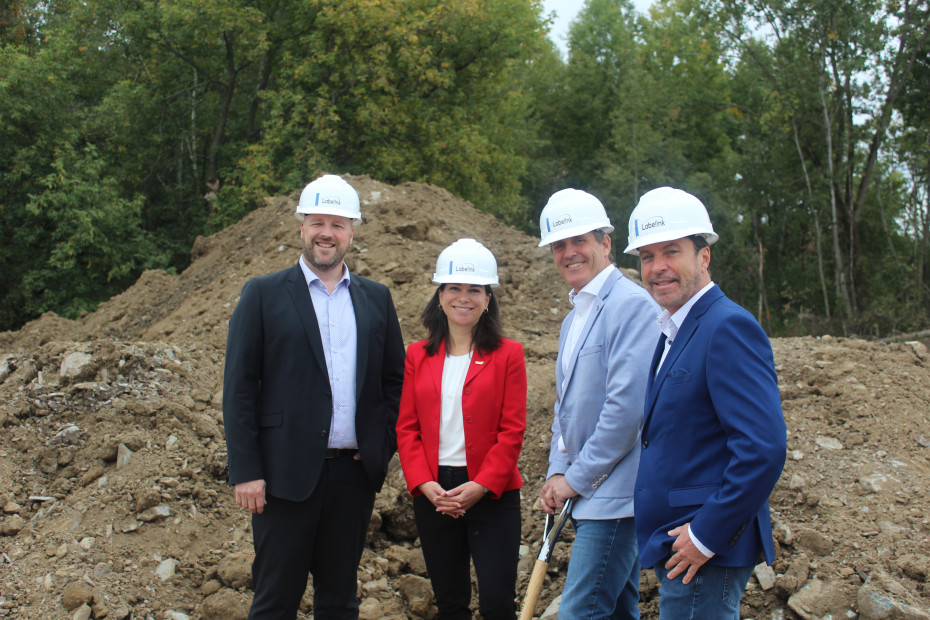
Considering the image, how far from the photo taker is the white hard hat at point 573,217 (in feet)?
10.7

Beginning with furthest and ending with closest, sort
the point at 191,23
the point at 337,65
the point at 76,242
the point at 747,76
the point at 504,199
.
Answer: the point at 747,76, the point at 504,199, the point at 337,65, the point at 191,23, the point at 76,242

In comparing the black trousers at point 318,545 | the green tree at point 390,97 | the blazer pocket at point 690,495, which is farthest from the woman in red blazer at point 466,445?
the green tree at point 390,97

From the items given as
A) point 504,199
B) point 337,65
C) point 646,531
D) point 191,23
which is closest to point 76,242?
point 191,23

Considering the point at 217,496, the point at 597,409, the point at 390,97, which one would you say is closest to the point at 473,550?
the point at 597,409

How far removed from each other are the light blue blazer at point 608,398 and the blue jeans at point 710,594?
557 mm

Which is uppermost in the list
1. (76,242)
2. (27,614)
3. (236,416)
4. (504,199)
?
(504,199)

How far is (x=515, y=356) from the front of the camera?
11.4ft

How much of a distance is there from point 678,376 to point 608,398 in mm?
535

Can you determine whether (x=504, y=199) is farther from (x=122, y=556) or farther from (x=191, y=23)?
(x=122, y=556)

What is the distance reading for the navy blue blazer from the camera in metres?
2.24

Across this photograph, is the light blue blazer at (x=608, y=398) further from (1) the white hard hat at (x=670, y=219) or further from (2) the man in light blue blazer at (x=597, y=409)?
(1) the white hard hat at (x=670, y=219)

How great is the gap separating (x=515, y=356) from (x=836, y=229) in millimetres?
21346

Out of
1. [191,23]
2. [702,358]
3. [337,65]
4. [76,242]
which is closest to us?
[702,358]

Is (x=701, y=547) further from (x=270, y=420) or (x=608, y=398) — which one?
(x=270, y=420)
